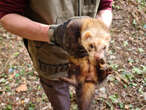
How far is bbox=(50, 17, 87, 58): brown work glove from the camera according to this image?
794mm

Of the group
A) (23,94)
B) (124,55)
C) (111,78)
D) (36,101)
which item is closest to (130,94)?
(111,78)

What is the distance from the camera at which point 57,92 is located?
144cm

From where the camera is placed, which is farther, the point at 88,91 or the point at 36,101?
the point at 36,101

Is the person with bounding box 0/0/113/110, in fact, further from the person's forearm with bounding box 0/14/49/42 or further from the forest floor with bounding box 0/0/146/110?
the forest floor with bounding box 0/0/146/110

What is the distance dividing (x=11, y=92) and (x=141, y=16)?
255cm

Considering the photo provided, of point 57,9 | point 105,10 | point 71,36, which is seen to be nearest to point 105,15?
point 105,10

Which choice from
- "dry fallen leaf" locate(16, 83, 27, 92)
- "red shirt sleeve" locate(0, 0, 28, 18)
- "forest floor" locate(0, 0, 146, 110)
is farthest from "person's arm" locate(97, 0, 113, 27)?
"dry fallen leaf" locate(16, 83, 27, 92)

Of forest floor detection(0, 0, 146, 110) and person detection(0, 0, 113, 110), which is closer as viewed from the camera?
person detection(0, 0, 113, 110)

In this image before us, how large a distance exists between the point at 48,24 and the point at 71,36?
321mm

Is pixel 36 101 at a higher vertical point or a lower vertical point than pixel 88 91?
lower

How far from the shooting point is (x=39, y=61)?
50.0 inches

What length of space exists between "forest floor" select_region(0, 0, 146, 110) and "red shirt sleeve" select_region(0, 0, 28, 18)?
1257mm

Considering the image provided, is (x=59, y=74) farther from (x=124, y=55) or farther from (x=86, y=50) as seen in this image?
(x=124, y=55)

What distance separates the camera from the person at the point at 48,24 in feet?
3.03
